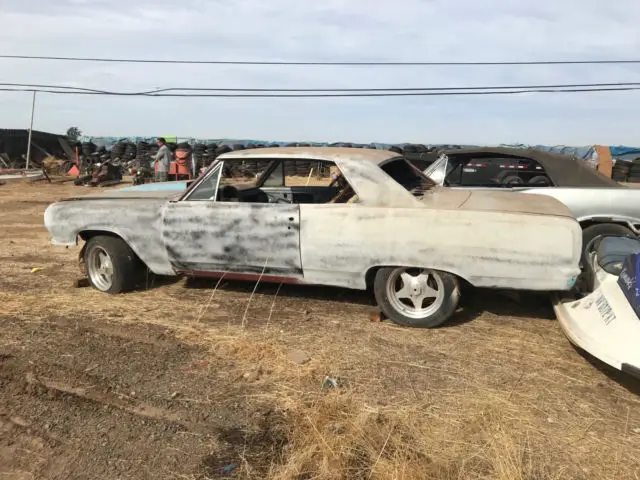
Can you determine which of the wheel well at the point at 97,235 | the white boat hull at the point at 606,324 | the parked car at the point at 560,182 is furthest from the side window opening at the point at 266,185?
the parked car at the point at 560,182

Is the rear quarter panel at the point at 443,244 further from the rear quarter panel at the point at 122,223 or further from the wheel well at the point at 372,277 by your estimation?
the rear quarter panel at the point at 122,223

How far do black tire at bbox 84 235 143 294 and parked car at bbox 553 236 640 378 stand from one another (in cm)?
403

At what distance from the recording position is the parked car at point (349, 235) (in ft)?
13.6

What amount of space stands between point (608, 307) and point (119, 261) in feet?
14.4

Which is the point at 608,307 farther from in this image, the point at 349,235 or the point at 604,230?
the point at 604,230

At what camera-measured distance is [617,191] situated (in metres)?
6.50

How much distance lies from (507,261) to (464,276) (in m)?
0.34

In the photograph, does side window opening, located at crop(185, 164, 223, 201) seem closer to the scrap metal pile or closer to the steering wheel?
the steering wheel

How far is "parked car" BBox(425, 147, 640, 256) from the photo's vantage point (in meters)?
6.45

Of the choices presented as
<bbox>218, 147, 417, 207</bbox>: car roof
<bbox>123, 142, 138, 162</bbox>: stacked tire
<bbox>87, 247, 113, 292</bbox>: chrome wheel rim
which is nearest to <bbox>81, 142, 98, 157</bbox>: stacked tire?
<bbox>123, 142, 138, 162</bbox>: stacked tire

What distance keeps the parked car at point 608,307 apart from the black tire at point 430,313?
0.82m

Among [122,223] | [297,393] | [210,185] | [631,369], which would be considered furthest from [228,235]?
[631,369]

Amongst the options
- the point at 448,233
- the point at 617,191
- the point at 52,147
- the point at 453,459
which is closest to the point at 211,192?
the point at 448,233

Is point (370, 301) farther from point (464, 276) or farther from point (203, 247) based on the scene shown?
point (203, 247)
